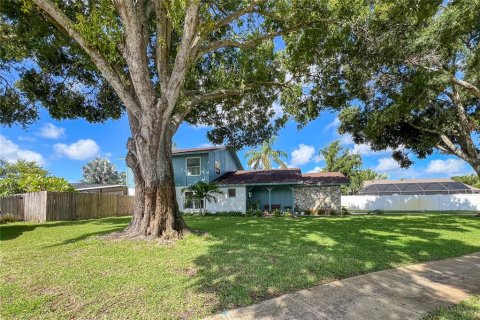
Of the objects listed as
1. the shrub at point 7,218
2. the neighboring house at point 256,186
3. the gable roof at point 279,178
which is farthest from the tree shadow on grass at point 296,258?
the shrub at point 7,218

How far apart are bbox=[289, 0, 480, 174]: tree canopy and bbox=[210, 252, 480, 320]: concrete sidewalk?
695 centimetres

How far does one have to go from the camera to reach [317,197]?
795 inches

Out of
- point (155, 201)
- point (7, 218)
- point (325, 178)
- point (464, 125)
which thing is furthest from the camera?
point (325, 178)

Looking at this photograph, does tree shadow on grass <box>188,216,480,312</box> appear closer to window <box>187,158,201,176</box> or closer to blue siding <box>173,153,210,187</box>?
blue siding <box>173,153,210,187</box>

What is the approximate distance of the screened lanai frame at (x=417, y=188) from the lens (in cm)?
3096

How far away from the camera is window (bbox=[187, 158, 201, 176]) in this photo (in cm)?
2155

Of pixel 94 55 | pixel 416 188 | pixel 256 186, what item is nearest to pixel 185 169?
pixel 256 186

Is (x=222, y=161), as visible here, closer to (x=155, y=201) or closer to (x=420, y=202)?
(x=155, y=201)

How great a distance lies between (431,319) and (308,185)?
17.1 metres

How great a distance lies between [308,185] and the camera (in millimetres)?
20000

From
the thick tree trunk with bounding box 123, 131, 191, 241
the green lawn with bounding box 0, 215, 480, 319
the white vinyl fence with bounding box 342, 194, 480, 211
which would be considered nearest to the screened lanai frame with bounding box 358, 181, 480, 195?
the white vinyl fence with bounding box 342, 194, 480, 211

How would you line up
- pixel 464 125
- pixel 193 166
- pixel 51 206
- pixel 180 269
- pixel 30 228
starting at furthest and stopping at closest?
pixel 193 166, pixel 51 206, pixel 464 125, pixel 30 228, pixel 180 269

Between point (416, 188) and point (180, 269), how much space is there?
119 feet

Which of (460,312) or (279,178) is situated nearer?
(460,312)
